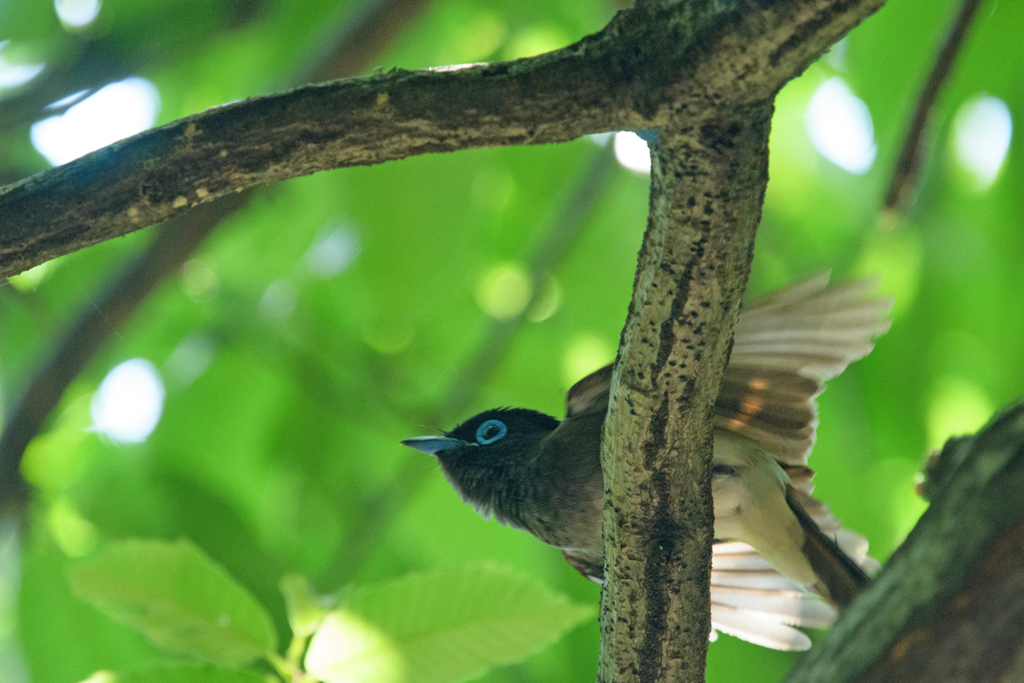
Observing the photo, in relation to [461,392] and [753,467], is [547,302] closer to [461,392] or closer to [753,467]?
[461,392]

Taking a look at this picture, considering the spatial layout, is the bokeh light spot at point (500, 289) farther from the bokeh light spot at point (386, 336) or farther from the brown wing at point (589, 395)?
the brown wing at point (589, 395)

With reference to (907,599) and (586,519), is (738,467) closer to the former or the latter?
(586,519)

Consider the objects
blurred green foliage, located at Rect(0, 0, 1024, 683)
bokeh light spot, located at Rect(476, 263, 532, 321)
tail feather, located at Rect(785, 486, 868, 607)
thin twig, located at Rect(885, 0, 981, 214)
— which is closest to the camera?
thin twig, located at Rect(885, 0, 981, 214)

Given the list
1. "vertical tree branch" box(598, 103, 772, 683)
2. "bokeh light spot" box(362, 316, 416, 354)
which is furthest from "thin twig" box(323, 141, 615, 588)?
"vertical tree branch" box(598, 103, 772, 683)

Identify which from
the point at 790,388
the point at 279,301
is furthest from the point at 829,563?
the point at 279,301

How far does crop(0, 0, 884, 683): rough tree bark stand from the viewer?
44.9 inches

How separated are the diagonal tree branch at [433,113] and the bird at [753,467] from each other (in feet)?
2.78

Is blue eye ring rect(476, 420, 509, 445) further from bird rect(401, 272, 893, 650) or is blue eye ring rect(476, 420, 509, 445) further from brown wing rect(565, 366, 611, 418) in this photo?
brown wing rect(565, 366, 611, 418)

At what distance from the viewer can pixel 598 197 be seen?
4121 mm

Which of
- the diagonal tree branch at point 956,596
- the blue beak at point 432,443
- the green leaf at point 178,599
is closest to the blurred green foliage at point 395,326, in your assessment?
the blue beak at point 432,443

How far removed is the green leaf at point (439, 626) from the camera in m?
1.89

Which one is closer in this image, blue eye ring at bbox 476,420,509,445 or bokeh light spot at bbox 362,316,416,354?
blue eye ring at bbox 476,420,509,445

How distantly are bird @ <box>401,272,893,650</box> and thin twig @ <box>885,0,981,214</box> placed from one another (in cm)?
77

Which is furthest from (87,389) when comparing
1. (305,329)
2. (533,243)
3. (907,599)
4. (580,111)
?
(907,599)
